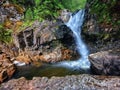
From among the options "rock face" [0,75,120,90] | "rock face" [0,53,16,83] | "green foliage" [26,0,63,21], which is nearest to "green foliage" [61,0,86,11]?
"green foliage" [26,0,63,21]

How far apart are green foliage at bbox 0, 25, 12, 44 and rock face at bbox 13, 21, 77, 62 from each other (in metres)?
1.14

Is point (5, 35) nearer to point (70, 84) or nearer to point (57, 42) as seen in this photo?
point (57, 42)

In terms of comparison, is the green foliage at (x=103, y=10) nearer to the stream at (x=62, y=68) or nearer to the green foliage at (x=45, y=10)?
the stream at (x=62, y=68)

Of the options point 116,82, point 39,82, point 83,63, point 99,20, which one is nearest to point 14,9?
point 99,20

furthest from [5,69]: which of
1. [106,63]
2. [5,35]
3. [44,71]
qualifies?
[5,35]

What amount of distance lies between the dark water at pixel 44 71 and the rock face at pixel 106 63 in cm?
131

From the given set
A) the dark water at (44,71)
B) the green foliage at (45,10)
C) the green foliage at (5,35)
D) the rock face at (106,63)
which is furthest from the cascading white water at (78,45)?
the green foliage at (5,35)

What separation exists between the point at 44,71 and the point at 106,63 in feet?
17.1

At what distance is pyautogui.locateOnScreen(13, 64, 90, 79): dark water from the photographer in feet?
50.5

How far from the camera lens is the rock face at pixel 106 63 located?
12.9 m

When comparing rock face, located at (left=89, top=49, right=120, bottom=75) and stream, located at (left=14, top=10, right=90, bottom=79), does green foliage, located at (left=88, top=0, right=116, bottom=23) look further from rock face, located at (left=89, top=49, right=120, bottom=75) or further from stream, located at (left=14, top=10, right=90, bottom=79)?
rock face, located at (left=89, top=49, right=120, bottom=75)

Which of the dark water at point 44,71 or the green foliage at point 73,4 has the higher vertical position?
the green foliage at point 73,4

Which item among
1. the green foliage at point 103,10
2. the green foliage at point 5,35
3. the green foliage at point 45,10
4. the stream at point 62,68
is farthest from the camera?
the green foliage at point 45,10

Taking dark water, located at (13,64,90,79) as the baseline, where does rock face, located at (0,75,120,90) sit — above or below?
above
